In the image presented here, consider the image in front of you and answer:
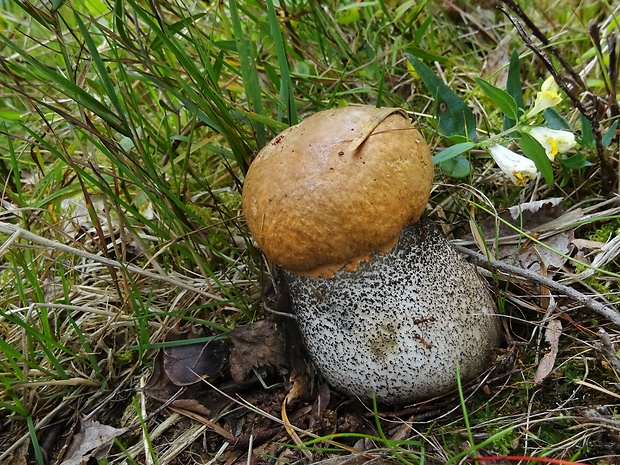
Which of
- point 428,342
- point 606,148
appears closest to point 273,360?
point 428,342

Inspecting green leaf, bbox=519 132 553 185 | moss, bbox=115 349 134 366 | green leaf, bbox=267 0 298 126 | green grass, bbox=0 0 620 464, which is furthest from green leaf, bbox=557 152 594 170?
moss, bbox=115 349 134 366

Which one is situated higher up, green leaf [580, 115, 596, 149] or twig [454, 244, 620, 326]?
green leaf [580, 115, 596, 149]

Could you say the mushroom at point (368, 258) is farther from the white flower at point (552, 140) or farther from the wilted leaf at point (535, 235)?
the white flower at point (552, 140)

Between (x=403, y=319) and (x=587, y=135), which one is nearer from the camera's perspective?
(x=403, y=319)

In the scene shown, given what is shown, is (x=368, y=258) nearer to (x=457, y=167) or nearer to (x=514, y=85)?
(x=457, y=167)

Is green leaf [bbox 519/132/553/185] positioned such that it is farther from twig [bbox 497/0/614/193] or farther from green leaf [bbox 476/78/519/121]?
twig [bbox 497/0/614/193]

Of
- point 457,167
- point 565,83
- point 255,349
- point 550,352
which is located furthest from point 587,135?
point 255,349
